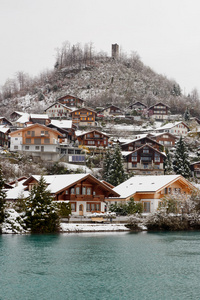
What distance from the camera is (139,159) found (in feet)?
307

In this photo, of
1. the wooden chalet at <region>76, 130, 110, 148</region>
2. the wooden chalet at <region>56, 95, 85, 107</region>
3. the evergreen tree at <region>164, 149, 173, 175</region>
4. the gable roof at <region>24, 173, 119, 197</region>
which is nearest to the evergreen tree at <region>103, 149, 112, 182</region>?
the evergreen tree at <region>164, 149, 173, 175</region>

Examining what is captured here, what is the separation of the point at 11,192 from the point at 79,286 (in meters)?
37.2

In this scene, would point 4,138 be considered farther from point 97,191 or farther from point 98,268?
point 98,268

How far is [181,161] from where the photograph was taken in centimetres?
8756

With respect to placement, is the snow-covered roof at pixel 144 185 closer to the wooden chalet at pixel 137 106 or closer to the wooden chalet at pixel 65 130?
the wooden chalet at pixel 65 130

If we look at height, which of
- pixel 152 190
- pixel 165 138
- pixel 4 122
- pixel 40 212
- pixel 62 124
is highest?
pixel 4 122

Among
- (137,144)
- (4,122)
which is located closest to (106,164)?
(137,144)

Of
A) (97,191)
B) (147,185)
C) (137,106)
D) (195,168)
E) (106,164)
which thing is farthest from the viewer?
(137,106)

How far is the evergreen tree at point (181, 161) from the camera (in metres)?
86.1

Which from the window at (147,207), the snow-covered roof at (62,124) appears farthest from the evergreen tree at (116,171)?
the snow-covered roof at (62,124)

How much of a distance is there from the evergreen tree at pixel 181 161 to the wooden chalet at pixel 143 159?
12.0 ft

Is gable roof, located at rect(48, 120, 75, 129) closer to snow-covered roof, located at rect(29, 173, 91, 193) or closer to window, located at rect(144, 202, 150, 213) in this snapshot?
snow-covered roof, located at rect(29, 173, 91, 193)

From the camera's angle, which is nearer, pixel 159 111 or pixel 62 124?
pixel 62 124

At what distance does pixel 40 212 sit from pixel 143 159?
174 feet
